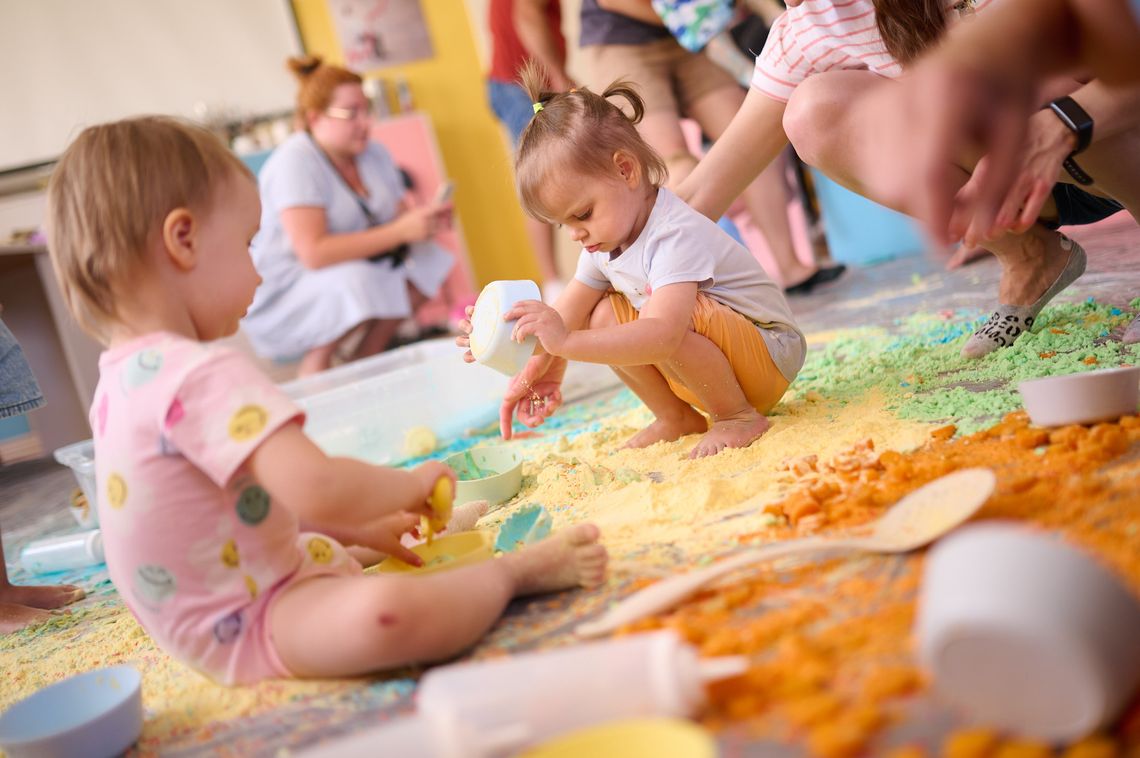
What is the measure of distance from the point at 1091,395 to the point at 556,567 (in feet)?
1.97

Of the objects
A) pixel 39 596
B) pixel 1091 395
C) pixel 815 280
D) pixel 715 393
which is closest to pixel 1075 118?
pixel 1091 395

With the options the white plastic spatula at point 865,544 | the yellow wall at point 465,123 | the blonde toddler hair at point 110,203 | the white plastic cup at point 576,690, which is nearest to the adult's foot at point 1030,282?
the white plastic spatula at point 865,544

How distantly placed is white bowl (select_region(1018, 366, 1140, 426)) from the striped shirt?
0.59 metres

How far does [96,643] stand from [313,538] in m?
0.46

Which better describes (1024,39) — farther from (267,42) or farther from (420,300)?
(267,42)

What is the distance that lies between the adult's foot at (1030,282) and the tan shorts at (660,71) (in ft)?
4.40

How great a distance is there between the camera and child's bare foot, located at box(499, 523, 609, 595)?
0.93m

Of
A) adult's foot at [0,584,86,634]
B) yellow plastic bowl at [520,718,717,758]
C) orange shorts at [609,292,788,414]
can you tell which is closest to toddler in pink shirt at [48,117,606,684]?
yellow plastic bowl at [520,718,717,758]

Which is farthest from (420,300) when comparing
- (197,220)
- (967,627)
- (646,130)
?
(967,627)

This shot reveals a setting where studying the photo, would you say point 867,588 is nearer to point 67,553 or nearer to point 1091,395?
point 1091,395

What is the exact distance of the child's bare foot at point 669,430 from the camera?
151 centimetres

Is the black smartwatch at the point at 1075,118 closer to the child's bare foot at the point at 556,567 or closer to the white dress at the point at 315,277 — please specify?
the child's bare foot at the point at 556,567

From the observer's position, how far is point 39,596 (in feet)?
5.10

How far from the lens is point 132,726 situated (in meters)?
0.88
